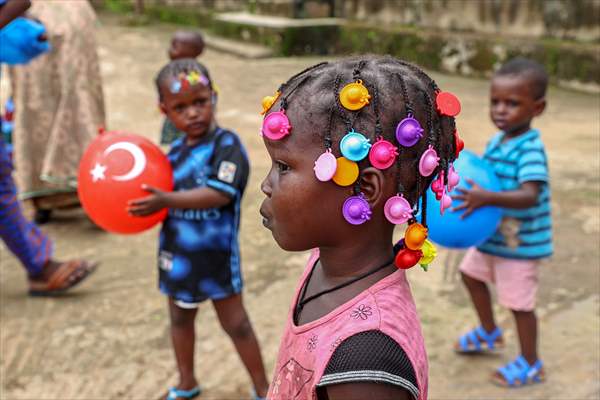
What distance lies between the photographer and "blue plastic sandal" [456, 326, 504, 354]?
317 centimetres

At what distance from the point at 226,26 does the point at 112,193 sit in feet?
39.7

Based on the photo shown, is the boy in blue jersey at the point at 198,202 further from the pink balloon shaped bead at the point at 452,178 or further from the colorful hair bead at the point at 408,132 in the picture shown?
the colorful hair bead at the point at 408,132

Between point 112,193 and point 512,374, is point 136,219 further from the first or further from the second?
point 512,374

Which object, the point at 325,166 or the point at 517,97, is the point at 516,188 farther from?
the point at 325,166

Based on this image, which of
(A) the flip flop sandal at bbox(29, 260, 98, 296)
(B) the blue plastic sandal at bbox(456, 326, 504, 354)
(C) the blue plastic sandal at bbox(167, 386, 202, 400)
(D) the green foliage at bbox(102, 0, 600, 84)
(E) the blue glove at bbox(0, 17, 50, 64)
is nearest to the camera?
(C) the blue plastic sandal at bbox(167, 386, 202, 400)

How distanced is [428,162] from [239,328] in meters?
1.63

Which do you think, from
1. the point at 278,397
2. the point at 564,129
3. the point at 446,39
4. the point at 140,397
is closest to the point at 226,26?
the point at 446,39

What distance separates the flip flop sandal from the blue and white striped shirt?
2336 millimetres

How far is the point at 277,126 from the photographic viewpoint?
1364mm

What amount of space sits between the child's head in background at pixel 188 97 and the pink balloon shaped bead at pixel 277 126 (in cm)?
129

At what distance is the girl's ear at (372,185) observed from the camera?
135 centimetres

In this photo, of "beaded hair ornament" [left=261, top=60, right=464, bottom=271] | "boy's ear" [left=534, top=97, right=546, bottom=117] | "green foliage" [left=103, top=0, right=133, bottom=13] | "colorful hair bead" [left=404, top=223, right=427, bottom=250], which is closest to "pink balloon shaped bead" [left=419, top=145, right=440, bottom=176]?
"beaded hair ornament" [left=261, top=60, right=464, bottom=271]

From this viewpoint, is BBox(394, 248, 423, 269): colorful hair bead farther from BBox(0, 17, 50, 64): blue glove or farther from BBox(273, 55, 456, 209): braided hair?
BBox(0, 17, 50, 64): blue glove

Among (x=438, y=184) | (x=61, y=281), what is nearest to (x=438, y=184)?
(x=438, y=184)
